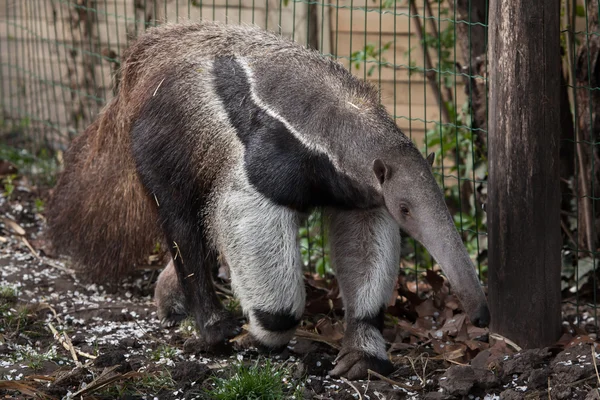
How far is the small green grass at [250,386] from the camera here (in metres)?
4.41

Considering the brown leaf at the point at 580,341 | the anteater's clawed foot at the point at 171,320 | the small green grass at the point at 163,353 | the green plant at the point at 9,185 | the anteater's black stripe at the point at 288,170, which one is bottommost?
the anteater's clawed foot at the point at 171,320

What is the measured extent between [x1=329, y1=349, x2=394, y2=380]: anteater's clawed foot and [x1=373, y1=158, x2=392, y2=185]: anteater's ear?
1.02 m

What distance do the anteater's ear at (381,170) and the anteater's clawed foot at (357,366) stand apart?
1.02 meters

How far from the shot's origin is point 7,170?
9180 millimetres

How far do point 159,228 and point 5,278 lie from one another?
1.74 metres

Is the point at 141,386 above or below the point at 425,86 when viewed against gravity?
below

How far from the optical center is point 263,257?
485 cm

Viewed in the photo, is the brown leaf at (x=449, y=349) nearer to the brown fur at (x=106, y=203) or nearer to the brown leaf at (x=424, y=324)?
the brown leaf at (x=424, y=324)

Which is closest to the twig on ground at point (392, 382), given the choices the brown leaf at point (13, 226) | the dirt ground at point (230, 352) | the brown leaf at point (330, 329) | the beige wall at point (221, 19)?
the dirt ground at point (230, 352)

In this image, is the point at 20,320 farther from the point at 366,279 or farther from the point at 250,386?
the point at 366,279

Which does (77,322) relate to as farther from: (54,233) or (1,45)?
(1,45)

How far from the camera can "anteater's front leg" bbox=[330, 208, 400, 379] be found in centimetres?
490

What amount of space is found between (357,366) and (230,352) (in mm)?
830

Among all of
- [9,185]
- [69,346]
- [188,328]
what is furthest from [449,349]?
[9,185]
